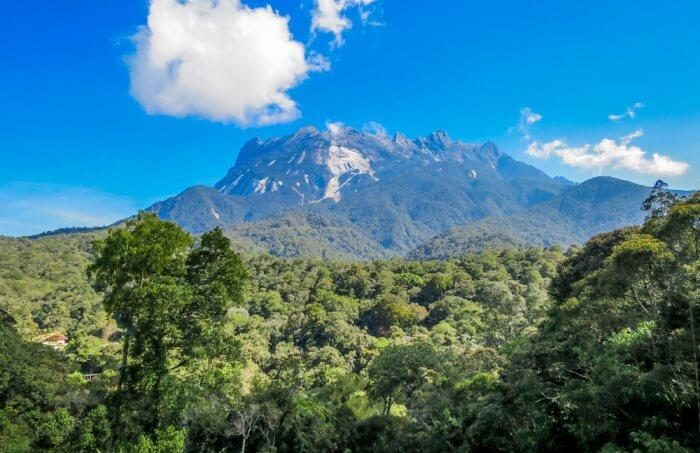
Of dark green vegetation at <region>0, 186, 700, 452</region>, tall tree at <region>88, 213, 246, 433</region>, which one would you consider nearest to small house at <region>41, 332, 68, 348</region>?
dark green vegetation at <region>0, 186, 700, 452</region>

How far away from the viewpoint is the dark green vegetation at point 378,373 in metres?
10.5

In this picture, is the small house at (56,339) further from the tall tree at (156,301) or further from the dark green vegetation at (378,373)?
the tall tree at (156,301)

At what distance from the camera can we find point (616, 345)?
39.8ft

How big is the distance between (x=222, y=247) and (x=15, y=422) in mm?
17199

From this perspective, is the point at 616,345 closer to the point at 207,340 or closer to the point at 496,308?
the point at 207,340

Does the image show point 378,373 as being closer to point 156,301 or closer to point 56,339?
point 156,301

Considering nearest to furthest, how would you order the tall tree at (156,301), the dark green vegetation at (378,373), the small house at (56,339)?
the dark green vegetation at (378,373) < the tall tree at (156,301) < the small house at (56,339)

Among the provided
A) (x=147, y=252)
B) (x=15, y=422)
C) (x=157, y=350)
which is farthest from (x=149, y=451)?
(x=15, y=422)

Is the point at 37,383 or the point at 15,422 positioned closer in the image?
the point at 15,422

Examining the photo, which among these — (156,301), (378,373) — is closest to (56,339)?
(378,373)

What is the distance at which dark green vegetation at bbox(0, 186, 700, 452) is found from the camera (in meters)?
10.5

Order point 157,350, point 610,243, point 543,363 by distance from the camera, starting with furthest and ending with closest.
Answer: point 610,243
point 543,363
point 157,350

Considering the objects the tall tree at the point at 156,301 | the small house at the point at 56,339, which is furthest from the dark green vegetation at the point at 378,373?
the small house at the point at 56,339

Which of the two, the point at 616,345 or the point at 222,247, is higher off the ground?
the point at 222,247
